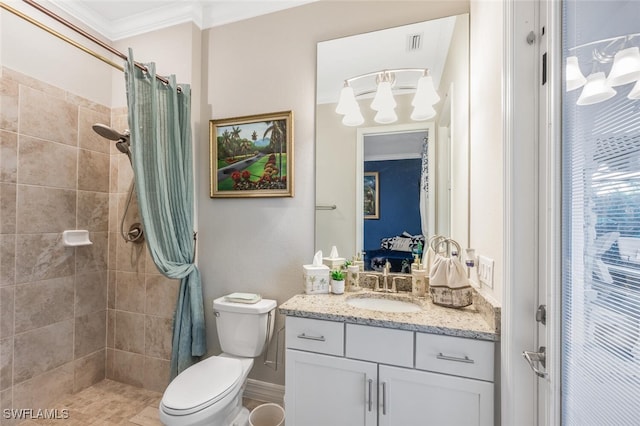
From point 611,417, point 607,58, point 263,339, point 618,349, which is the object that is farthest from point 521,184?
point 263,339

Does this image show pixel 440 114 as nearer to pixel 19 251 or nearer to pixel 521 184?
pixel 521 184

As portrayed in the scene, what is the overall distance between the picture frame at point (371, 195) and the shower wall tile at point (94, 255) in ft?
6.70

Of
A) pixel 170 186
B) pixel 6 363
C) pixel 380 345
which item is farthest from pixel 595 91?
pixel 6 363

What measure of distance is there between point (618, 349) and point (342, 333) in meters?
0.95

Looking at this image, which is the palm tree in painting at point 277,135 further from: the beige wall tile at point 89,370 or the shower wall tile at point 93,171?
the beige wall tile at point 89,370

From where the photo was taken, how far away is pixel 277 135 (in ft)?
6.53

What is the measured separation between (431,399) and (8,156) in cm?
262

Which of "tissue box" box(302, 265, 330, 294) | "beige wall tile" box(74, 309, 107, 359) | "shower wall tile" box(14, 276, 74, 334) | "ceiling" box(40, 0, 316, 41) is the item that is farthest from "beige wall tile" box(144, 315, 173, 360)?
"ceiling" box(40, 0, 316, 41)

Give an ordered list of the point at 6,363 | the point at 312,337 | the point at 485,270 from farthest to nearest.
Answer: the point at 6,363, the point at 312,337, the point at 485,270

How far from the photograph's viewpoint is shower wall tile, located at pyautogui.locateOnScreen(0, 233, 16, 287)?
172 cm

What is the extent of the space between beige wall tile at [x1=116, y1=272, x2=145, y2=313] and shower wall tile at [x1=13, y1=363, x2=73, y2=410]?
0.49m

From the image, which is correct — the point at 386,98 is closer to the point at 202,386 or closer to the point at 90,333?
the point at 202,386

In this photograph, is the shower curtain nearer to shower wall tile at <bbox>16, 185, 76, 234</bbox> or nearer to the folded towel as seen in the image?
the folded towel

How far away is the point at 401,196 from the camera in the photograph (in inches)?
69.8
